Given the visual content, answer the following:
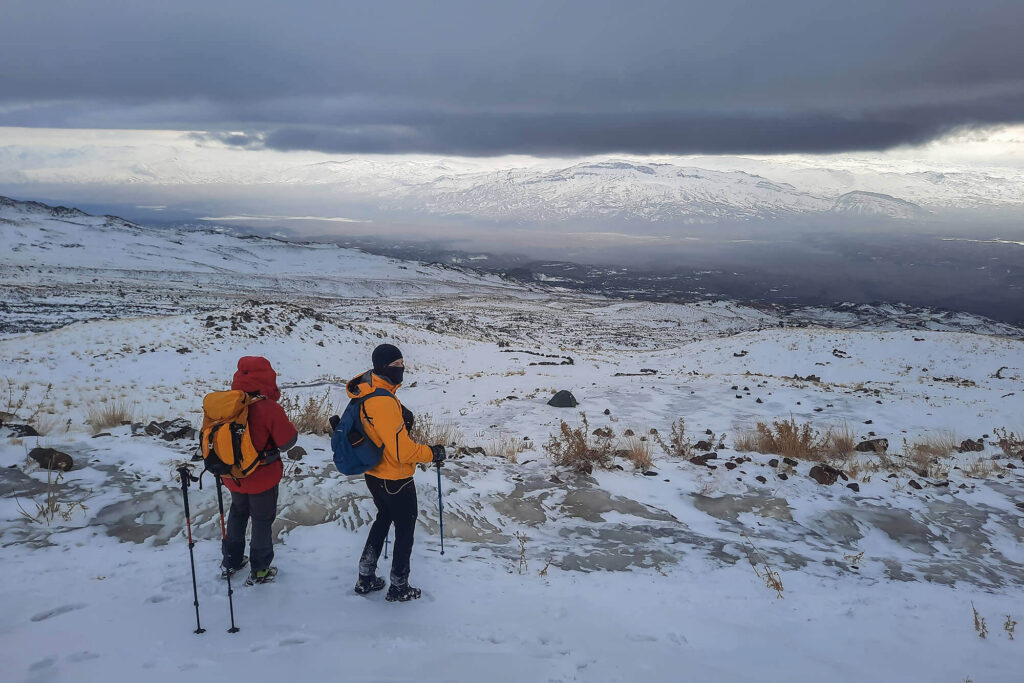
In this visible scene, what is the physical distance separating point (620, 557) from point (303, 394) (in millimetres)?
13373

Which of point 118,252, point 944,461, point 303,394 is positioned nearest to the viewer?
point 944,461

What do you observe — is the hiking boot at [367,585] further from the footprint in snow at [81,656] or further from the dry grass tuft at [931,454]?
the dry grass tuft at [931,454]

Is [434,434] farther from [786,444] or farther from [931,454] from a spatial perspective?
[931,454]

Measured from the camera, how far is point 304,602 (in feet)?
16.2

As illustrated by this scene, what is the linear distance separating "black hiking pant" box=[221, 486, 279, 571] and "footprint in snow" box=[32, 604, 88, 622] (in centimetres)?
106

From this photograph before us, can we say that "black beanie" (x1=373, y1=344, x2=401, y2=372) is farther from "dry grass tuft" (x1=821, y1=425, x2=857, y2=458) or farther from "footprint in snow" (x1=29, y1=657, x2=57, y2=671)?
"dry grass tuft" (x1=821, y1=425, x2=857, y2=458)

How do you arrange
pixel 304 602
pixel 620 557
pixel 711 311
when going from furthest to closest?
1. pixel 711 311
2. pixel 620 557
3. pixel 304 602

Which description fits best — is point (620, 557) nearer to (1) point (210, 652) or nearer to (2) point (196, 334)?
(1) point (210, 652)

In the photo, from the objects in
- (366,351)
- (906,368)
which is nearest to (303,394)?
(366,351)

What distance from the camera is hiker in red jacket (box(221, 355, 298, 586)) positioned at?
15.7ft

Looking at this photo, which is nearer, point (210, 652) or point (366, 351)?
point (210, 652)

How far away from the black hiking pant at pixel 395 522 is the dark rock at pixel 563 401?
10156mm

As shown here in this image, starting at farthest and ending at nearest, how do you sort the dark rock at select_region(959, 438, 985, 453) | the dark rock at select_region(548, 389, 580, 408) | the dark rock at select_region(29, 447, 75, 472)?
the dark rock at select_region(548, 389, 580, 408) < the dark rock at select_region(959, 438, 985, 453) < the dark rock at select_region(29, 447, 75, 472)

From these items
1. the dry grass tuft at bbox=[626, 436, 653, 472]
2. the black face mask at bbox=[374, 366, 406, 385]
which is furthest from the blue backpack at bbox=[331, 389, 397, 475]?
the dry grass tuft at bbox=[626, 436, 653, 472]
